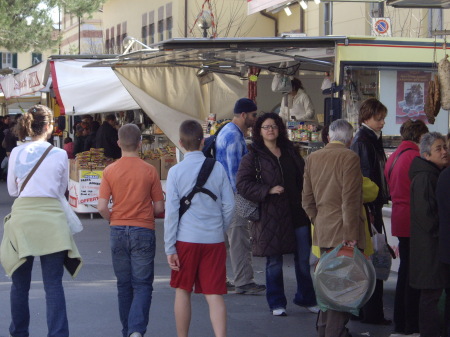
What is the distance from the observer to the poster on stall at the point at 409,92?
1054cm

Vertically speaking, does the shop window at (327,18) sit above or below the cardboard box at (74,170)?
above

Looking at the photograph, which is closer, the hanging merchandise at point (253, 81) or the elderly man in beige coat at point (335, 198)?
the elderly man in beige coat at point (335, 198)

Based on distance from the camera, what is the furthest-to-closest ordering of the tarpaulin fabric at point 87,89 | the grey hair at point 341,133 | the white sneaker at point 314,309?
the tarpaulin fabric at point 87,89
the white sneaker at point 314,309
the grey hair at point 341,133

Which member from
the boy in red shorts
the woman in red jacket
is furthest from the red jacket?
the boy in red shorts

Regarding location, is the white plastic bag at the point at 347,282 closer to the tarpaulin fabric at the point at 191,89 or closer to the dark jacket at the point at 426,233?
the dark jacket at the point at 426,233

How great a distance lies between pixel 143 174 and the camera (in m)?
6.58

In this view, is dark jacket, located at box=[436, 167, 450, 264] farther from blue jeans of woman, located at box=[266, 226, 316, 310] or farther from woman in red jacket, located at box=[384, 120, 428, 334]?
blue jeans of woman, located at box=[266, 226, 316, 310]

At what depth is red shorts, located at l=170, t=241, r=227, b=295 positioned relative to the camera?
6281 mm

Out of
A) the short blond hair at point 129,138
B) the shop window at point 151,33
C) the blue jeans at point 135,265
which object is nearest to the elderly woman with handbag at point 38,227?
the blue jeans at point 135,265

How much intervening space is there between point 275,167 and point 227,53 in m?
3.60

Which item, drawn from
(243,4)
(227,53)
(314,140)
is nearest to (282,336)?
(314,140)

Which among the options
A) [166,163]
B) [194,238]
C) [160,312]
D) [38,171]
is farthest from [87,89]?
[194,238]

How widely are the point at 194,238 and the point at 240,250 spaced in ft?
8.95

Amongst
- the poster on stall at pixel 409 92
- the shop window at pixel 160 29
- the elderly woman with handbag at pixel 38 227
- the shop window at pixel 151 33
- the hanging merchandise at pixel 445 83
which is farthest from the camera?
the shop window at pixel 151 33
